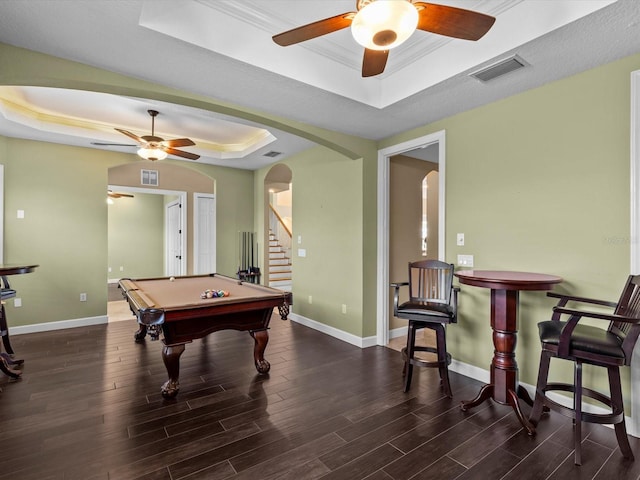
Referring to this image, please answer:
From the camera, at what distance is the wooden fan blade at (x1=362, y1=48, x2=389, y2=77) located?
73.4 inches

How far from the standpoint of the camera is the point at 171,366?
108 inches

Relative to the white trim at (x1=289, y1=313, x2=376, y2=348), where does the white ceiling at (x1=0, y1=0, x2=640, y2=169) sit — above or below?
above

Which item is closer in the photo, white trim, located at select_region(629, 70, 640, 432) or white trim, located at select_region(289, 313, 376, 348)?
white trim, located at select_region(629, 70, 640, 432)

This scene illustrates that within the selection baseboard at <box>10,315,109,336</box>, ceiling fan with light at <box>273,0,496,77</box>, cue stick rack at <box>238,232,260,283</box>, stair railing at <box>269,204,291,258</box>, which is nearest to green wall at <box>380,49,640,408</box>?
ceiling fan with light at <box>273,0,496,77</box>

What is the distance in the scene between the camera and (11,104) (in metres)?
3.89

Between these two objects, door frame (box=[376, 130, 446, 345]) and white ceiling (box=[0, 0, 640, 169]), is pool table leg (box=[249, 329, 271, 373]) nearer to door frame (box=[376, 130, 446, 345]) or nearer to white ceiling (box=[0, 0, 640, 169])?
door frame (box=[376, 130, 446, 345])

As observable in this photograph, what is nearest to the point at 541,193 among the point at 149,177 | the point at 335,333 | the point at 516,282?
the point at 516,282

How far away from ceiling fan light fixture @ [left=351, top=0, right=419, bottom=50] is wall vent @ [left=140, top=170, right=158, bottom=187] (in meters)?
5.93

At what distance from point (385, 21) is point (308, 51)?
53.4 inches

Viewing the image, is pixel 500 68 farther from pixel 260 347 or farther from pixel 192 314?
pixel 260 347

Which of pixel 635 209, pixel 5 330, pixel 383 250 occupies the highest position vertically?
pixel 635 209

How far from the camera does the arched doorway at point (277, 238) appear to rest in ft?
21.3

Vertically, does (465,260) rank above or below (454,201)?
below

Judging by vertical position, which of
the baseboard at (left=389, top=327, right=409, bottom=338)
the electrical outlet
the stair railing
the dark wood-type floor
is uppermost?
the stair railing
